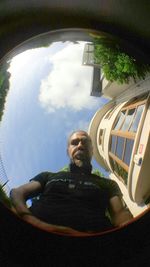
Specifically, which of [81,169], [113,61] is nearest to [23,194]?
[81,169]

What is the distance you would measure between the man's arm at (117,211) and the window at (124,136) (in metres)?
0.07

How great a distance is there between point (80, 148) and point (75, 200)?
0.14m

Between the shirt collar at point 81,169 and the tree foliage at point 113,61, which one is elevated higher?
the tree foliage at point 113,61

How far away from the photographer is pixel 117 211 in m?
1.59

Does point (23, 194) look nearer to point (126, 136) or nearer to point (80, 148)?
point (80, 148)

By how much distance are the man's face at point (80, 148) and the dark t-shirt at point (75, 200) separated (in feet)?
0.13

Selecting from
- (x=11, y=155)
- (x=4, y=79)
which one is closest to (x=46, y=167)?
(x=11, y=155)

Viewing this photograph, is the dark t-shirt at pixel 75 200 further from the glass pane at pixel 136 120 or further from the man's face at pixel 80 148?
the glass pane at pixel 136 120

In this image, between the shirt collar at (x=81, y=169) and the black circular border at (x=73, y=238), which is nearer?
the black circular border at (x=73, y=238)

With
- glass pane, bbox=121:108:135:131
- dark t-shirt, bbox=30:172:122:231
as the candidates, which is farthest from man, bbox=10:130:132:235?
glass pane, bbox=121:108:135:131

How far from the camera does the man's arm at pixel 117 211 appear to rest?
62.2 inches

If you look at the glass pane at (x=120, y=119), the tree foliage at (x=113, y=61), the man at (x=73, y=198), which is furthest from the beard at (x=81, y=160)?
the tree foliage at (x=113, y=61)

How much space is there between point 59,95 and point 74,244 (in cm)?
43

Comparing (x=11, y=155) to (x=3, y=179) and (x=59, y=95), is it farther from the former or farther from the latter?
(x=59, y=95)
